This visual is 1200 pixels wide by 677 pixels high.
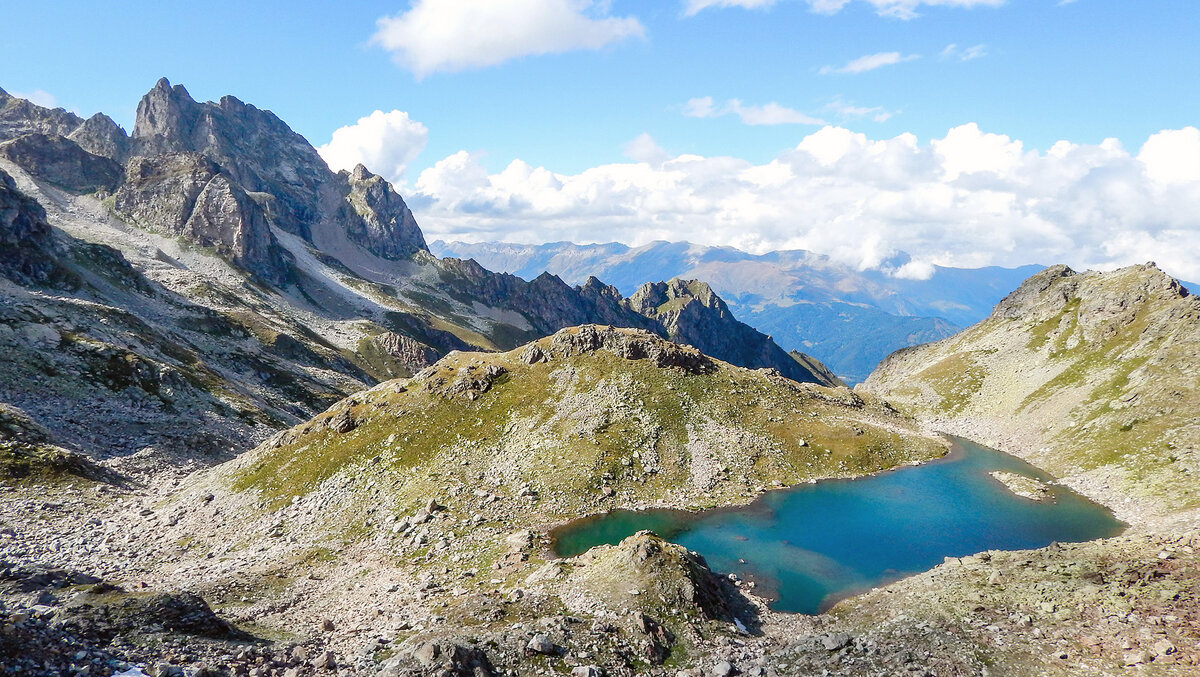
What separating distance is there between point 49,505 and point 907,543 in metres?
86.1

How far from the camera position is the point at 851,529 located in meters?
61.3

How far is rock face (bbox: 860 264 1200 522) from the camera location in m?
74.1

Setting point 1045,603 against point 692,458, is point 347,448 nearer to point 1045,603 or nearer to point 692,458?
point 692,458

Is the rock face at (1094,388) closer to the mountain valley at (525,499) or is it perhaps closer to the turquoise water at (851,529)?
the mountain valley at (525,499)

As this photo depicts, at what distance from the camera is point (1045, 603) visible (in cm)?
3862

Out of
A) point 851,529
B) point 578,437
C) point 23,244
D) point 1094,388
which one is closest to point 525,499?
point 578,437

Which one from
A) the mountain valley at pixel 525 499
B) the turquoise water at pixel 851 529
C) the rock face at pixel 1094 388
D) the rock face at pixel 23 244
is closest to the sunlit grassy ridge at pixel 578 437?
the mountain valley at pixel 525 499

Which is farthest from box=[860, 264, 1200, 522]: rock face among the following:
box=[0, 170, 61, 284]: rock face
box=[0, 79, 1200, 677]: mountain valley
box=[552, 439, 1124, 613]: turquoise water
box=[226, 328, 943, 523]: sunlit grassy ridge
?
box=[0, 170, 61, 284]: rock face

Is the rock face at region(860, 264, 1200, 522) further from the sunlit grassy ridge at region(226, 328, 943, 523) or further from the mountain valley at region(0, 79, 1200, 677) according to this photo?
the sunlit grassy ridge at region(226, 328, 943, 523)

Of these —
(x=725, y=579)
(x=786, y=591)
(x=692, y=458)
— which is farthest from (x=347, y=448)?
(x=786, y=591)

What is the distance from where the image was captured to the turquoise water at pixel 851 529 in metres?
51.4

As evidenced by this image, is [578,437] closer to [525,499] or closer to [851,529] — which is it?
[525,499]

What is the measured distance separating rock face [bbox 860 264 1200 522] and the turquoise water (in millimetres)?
9369

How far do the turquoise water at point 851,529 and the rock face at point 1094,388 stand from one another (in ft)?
30.7
